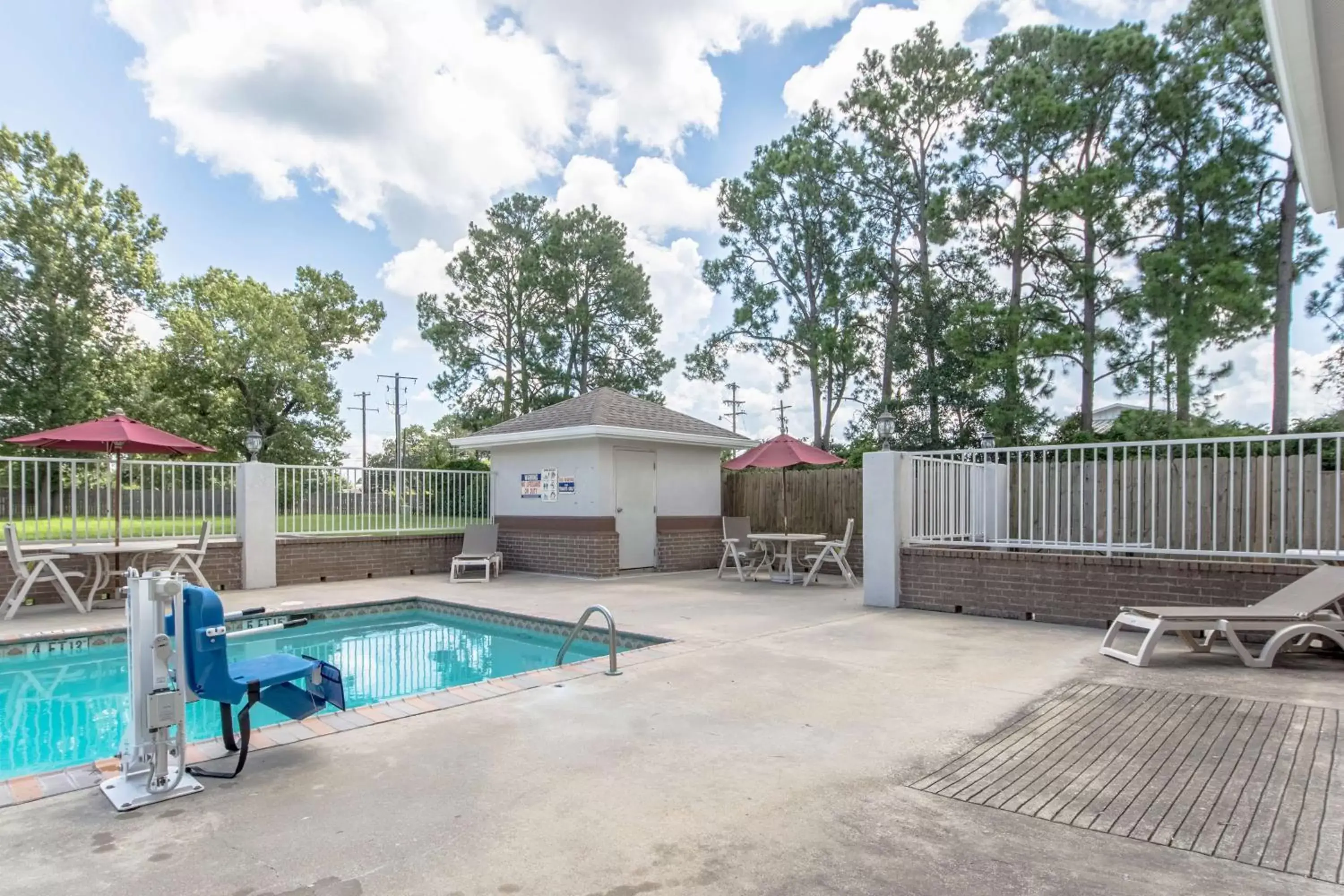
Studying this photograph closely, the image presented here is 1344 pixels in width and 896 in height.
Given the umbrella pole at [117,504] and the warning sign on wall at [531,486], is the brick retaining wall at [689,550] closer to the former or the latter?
the warning sign on wall at [531,486]

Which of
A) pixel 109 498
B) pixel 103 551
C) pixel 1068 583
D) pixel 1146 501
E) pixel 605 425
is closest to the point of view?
pixel 1068 583

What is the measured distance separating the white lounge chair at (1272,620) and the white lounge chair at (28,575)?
11.1 meters

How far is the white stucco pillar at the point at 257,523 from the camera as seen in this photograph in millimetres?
10555

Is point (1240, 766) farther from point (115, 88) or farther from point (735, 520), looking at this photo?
point (115, 88)

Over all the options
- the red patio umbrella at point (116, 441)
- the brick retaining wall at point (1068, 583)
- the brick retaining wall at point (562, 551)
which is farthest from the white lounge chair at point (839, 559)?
the red patio umbrella at point (116, 441)

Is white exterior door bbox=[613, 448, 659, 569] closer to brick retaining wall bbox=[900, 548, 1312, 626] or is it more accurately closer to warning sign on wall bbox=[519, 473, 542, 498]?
warning sign on wall bbox=[519, 473, 542, 498]

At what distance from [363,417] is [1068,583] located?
42.1 m

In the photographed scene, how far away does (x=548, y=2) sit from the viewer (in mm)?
9055

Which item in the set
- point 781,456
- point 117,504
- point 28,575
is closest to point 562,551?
point 781,456

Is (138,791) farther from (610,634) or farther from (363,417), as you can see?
(363,417)

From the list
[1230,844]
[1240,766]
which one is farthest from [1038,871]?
[1240,766]

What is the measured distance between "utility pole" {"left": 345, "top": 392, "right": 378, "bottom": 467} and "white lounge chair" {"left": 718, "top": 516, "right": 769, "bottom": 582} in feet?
117

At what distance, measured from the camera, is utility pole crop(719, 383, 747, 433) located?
108ft

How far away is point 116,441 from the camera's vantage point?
8586 mm
